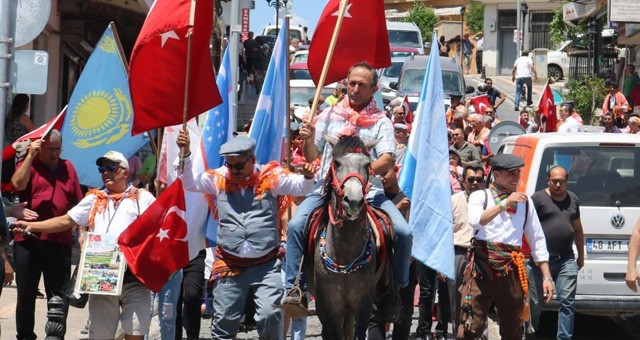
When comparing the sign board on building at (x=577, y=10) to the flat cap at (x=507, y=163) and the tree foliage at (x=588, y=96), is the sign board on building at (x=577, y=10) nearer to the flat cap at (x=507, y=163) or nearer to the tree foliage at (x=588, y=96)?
the tree foliage at (x=588, y=96)

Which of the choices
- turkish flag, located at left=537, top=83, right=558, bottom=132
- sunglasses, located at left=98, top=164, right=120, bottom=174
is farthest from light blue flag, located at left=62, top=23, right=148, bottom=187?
turkish flag, located at left=537, top=83, right=558, bottom=132

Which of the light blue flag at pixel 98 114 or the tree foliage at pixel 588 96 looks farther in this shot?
the tree foliage at pixel 588 96

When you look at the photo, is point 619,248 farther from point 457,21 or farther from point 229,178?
point 457,21

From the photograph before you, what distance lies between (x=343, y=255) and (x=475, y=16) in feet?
189

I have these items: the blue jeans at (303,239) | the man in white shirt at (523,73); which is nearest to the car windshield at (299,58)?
the man in white shirt at (523,73)

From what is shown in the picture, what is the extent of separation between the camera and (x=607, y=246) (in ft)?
41.1

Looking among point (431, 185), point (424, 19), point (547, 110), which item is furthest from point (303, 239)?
point (424, 19)

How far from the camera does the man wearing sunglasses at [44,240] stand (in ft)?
35.6

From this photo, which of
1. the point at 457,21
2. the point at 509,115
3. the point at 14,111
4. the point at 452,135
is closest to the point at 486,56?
the point at 457,21

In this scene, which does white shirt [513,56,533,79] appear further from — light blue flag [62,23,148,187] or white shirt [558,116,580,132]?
light blue flag [62,23,148,187]

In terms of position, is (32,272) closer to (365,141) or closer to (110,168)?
(110,168)

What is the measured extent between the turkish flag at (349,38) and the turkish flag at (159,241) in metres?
2.21

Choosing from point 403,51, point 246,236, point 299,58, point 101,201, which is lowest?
point 246,236

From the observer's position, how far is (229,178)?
9562 mm
